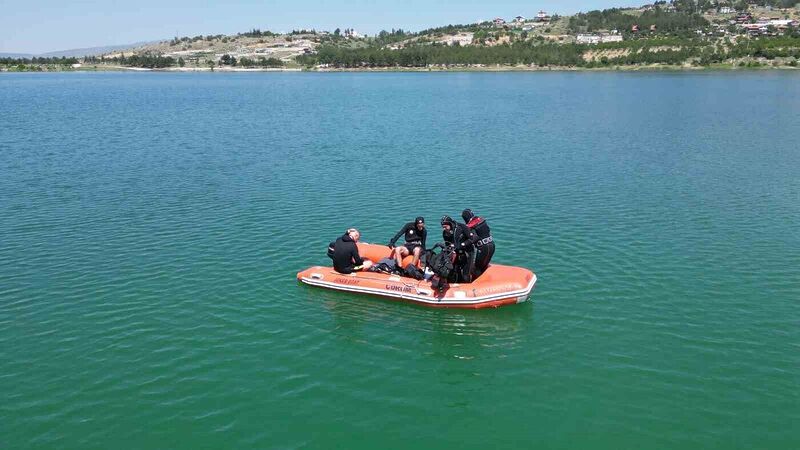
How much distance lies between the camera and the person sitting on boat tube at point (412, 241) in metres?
17.4

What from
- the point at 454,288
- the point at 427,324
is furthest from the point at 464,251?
the point at 427,324

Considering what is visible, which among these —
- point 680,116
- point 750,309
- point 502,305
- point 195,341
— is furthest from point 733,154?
point 195,341

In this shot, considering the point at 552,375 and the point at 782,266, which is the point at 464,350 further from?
the point at 782,266

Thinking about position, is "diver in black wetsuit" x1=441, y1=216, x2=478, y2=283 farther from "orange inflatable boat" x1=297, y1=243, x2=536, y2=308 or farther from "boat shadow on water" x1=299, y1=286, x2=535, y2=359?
"boat shadow on water" x1=299, y1=286, x2=535, y2=359

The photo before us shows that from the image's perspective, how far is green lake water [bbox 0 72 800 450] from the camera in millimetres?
11523

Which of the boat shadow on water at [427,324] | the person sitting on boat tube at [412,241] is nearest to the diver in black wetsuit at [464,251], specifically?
the boat shadow on water at [427,324]

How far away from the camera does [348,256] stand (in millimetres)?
17234

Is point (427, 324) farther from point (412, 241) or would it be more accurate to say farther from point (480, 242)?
point (412, 241)

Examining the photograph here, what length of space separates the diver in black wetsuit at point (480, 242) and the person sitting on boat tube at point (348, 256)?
3.11 meters

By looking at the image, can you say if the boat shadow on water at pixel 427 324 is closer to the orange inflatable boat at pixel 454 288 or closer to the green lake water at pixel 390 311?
the green lake water at pixel 390 311

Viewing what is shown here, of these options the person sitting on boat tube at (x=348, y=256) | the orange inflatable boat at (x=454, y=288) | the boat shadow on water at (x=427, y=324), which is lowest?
the boat shadow on water at (x=427, y=324)

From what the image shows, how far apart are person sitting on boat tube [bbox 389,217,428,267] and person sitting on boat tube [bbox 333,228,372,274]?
89cm

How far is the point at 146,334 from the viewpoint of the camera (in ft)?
48.6

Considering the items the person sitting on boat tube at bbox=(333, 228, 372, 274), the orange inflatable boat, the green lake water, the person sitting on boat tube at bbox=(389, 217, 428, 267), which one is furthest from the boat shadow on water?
the person sitting on boat tube at bbox=(389, 217, 428, 267)
